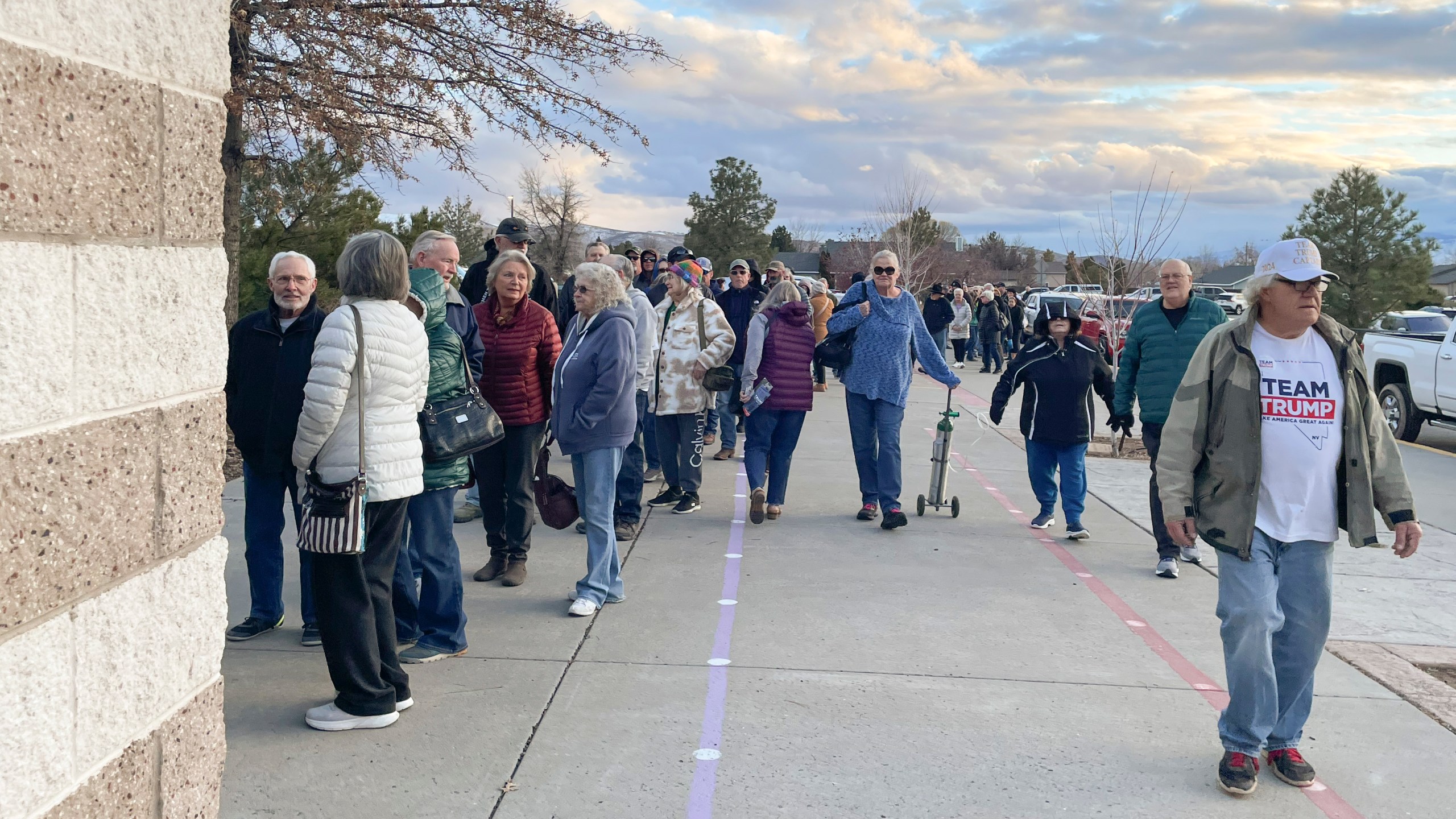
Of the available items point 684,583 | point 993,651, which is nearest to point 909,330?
point 684,583

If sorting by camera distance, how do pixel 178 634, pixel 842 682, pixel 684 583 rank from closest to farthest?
pixel 178 634, pixel 842 682, pixel 684 583

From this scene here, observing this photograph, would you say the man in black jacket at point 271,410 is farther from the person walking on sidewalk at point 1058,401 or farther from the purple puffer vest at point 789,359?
the person walking on sidewalk at point 1058,401

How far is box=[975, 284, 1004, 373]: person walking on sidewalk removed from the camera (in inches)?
950

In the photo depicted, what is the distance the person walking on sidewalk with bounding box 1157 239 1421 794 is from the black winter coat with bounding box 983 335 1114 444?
3.87 m

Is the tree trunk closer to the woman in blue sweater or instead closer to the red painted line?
the woman in blue sweater

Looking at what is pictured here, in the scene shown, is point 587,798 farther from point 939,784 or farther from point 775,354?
point 775,354

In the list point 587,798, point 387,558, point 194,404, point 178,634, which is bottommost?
point 587,798

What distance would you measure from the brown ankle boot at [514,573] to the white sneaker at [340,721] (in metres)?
2.11

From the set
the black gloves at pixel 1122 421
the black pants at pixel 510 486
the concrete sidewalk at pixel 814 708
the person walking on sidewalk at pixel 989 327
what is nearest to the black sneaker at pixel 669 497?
the concrete sidewalk at pixel 814 708

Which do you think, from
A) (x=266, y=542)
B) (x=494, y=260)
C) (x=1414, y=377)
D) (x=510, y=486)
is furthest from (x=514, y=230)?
(x=1414, y=377)

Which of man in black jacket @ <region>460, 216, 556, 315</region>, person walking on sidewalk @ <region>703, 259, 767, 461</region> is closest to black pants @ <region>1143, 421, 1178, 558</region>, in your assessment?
man in black jacket @ <region>460, 216, 556, 315</region>

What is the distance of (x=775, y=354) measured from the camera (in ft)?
28.3

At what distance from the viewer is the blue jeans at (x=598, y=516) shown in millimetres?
6051

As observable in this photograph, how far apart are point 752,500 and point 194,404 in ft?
20.5
